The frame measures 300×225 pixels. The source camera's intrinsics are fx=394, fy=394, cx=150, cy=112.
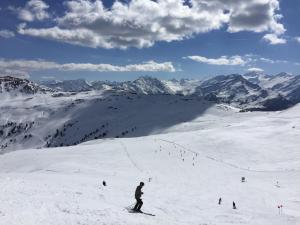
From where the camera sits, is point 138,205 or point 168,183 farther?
point 168,183

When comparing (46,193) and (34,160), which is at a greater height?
(46,193)

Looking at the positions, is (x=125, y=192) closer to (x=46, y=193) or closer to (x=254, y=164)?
(x=46, y=193)

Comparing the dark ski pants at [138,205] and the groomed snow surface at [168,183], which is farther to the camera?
the dark ski pants at [138,205]

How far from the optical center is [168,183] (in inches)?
2058

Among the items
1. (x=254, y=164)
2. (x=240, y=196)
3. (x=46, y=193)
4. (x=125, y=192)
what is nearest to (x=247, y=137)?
(x=254, y=164)

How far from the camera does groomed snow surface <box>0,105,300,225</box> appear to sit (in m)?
26.9

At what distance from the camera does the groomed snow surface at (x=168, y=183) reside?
26.9 m

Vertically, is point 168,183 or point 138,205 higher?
point 138,205

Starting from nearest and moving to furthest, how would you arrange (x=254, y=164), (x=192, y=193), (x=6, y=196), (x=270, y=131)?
(x=6, y=196)
(x=192, y=193)
(x=254, y=164)
(x=270, y=131)

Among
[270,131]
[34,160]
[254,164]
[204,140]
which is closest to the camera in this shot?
[254,164]

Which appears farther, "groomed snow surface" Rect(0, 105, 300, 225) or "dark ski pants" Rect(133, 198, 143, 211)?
"dark ski pants" Rect(133, 198, 143, 211)

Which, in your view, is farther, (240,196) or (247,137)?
(247,137)

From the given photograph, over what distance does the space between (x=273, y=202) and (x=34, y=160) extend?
Result: 59.4 m

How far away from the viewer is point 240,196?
4359 cm
